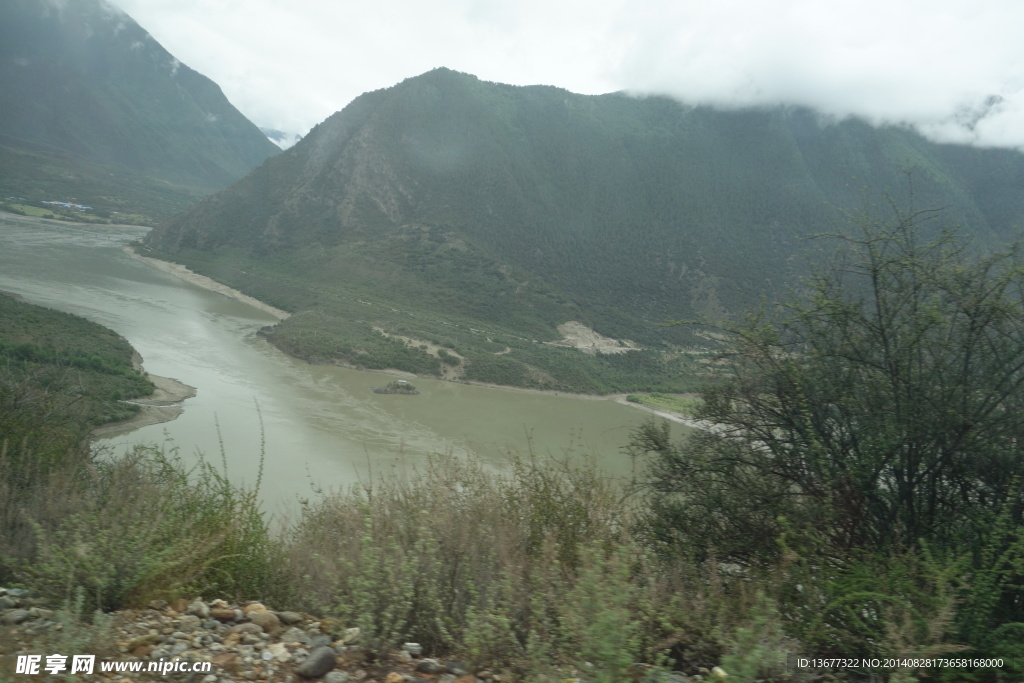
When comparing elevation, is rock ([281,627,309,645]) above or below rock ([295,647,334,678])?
below

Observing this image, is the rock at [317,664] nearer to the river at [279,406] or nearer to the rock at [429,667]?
the rock at [429,667]

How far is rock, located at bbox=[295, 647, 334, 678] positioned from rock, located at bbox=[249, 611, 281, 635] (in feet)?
1.50

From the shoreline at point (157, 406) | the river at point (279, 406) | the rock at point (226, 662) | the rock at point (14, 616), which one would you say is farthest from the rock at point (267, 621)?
the shoreline at point (157, 406)

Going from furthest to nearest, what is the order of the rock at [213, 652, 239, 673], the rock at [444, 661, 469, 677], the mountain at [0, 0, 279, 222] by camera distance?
the mountain at [0, 0, 279, 222], the rock at [444, 661, 469, 677], the rock at [213, 652, 239, 673]

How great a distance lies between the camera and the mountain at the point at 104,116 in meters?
92.6

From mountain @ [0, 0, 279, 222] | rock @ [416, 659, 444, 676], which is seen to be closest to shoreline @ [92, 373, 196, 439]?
rock @ [416, 659, 444, 676]

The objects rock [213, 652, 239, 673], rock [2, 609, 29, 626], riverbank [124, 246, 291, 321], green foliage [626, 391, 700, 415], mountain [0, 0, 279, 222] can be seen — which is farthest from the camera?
mountain [0, 0, 279, 222]

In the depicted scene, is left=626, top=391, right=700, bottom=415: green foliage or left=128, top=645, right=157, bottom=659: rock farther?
left=626, top=391, right=700, bottom=415: green foliage

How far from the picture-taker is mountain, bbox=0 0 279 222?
9262 cm

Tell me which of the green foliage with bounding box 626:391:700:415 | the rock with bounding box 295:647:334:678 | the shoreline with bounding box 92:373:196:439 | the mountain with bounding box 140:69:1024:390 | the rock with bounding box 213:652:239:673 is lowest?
the shoreline with bounding box 92:373:196:439

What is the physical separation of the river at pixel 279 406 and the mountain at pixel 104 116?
1759 inches

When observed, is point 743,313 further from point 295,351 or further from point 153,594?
point 295,351

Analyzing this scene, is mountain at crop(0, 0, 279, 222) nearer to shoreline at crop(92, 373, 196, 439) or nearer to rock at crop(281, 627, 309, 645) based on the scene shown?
shoreline at crop(92, 373, 196, 439)

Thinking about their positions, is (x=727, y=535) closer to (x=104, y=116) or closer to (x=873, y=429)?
(x=873, y=429)
